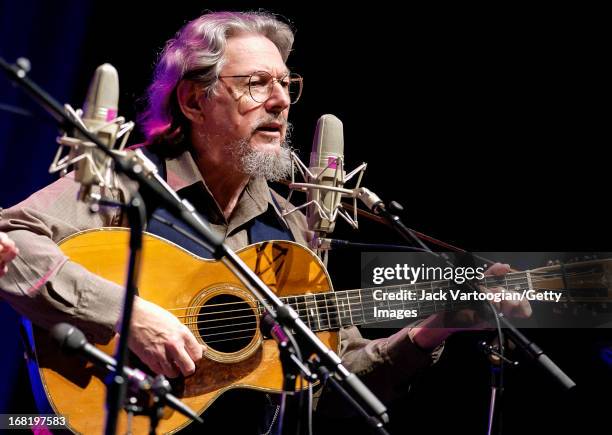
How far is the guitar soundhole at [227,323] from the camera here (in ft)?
9.26

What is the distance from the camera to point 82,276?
2.58 meters

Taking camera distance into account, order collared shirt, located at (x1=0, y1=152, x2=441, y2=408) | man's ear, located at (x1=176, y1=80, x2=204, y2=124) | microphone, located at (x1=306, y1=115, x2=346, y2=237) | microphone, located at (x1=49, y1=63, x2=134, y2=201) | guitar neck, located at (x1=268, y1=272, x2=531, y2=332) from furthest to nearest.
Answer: man's ear, located at (x1=176, y1=80, x2=204, y2=124)
microphone, located at (x1=306, y1=115, x2=346, y2=237)
guitar neck, located at (x1=268, y1=272, x2=531, y2=332)
collared shirt, located at (x1=0, y1=152, x2=441, y2=408)
microphone, located at (x1=49, y1=63, x2=134, y2=201)

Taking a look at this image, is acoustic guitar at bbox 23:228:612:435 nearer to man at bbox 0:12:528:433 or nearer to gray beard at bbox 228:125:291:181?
man at bbox 0:12:528:433

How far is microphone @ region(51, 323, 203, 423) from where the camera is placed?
176cm

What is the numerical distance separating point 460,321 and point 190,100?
56.8 inches

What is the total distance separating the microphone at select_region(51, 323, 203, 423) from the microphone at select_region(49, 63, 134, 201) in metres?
0.38

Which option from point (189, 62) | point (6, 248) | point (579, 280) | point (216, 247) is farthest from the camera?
point (189, 62)

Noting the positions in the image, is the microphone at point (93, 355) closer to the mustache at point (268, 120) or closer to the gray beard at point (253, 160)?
the gray beard at point (253, 160)

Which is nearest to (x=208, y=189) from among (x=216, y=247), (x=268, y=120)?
(x=268, y=120)

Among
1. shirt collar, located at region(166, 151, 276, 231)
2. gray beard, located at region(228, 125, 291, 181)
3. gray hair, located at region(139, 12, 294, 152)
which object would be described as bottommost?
shirt collar, located at region(166, 151, 276, 231)

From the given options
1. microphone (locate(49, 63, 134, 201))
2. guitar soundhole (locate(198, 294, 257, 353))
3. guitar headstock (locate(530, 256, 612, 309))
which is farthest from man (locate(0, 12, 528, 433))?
microphone (locate(49, 63, 134, 201))

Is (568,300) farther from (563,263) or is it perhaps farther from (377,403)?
(377,403)

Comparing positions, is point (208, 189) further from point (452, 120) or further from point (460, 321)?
point (452, 120)

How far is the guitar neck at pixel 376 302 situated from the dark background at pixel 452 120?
98 cm
